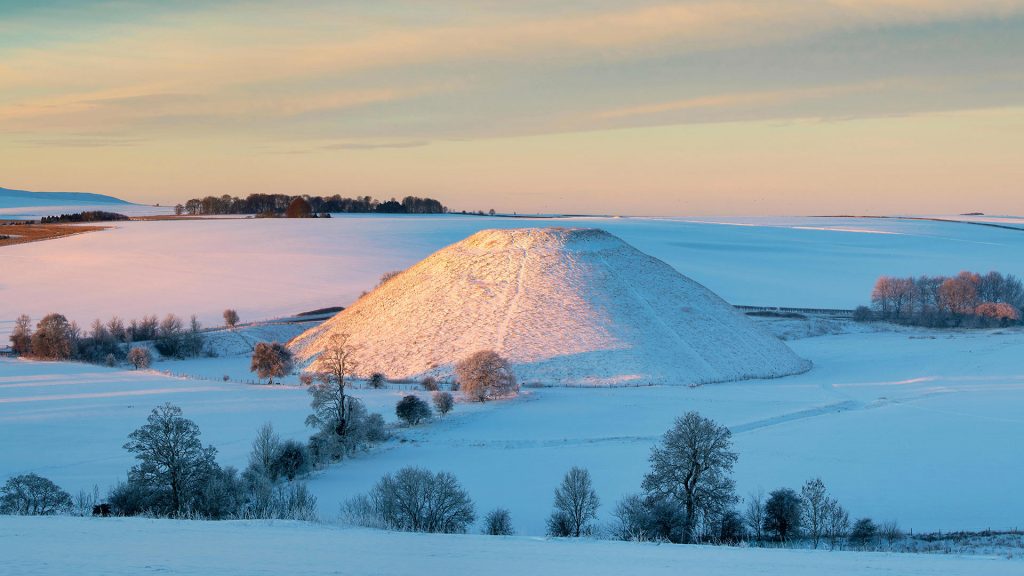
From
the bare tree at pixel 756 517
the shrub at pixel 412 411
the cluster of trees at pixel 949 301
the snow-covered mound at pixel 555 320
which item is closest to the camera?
the bare tree at pixel 756 517

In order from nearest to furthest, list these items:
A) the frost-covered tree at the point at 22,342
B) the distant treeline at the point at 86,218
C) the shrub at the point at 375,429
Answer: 1. the shrub at the point at 375,429
2. the frost-covered tree at the point at 22,342
3. the distant treeline at the point at 86,218

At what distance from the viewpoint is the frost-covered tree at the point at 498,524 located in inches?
850

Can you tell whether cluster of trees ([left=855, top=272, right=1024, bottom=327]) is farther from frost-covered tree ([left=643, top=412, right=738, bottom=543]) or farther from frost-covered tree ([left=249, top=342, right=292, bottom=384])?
frost-covered tree ([left=643, top=412, right=738, bottom=543])

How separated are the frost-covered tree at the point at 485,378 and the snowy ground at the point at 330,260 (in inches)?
1379

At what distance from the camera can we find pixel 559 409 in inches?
1551

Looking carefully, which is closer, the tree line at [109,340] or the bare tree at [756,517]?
the bare tree at [756,517]

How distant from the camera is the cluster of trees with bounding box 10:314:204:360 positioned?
179 feet

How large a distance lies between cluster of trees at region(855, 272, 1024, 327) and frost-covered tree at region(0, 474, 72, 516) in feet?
219

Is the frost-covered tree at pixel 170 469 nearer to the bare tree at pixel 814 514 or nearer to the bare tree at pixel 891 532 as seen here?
the bare tree at pixel 814 514

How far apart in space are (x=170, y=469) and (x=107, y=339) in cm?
4127

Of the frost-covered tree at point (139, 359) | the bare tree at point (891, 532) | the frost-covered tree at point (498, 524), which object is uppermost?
the frost-covered tree at point (139, 359)

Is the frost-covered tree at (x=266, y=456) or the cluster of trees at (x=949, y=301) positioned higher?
the cluster of trees at (x=949, y=301)

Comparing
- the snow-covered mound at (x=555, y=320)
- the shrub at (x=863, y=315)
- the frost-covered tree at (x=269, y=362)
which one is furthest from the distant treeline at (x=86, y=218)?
the shrub at (x=863, y=315)

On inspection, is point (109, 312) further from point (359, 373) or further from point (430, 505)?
point (430, 505)
